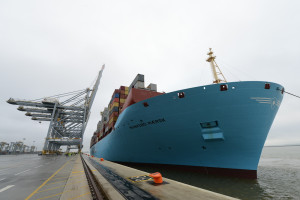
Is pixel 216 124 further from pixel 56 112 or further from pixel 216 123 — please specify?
pixel 56 112

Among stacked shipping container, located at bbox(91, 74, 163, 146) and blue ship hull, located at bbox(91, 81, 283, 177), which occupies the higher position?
stacked shipping container, located at bbox(91, 74, 163, 146)

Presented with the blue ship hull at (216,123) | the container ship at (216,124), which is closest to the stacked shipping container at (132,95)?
the container ship at (216,124)

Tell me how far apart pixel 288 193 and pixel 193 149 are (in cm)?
568

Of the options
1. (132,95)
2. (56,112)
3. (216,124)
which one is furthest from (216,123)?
(56,112)

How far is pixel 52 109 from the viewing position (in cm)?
4153

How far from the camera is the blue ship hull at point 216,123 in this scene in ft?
31.3

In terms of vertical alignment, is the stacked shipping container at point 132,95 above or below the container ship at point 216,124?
above

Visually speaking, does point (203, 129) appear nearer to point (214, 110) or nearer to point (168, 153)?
point (214, 110)

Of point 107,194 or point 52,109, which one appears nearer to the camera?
point 107,194

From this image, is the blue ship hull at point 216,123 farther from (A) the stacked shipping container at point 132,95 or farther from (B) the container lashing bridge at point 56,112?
(B) the container lashing bridge at point 56,112

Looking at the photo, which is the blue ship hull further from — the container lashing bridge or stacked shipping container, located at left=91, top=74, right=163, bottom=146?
the container lashing bridge

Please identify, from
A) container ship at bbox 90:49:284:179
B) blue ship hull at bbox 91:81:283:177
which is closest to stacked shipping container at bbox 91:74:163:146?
container ship at bbox 90:49:284:179

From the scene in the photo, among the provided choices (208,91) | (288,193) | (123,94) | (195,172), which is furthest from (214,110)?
(123,94)

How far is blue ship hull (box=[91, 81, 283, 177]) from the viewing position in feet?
31.3
